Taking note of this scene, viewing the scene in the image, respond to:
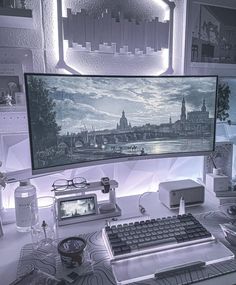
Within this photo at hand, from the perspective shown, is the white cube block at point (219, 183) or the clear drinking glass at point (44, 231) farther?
the white cube block at point (219, 183)

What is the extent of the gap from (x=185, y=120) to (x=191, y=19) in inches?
22.6

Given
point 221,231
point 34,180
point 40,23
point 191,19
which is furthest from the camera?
point 191,19

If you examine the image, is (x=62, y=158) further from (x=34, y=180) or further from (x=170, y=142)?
(x=170, y=142)

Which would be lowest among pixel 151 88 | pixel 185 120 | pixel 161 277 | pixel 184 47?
pixel 161 277

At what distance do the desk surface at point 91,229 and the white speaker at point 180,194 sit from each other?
29 millimetres

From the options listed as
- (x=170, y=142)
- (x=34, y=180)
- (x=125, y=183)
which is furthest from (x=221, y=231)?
(x=34, y=180)

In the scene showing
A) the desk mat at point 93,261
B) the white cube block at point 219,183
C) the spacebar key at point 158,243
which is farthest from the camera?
the white cube block at point 219,183

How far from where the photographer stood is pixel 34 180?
1.38m

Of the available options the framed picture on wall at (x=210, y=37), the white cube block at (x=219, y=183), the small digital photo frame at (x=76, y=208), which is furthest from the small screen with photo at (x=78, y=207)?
the framed picture on wall at (x=210, y=37)

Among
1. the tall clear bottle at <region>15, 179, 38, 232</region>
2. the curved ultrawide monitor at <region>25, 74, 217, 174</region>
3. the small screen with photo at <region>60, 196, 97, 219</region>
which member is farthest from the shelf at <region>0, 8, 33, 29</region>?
the small screen with photo at <region>60, 196, 97, 219</region>

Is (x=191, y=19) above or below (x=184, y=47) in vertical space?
above

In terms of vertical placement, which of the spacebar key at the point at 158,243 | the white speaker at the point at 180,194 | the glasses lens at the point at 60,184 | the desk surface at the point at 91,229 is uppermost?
the glasses lens at the point at 60,184

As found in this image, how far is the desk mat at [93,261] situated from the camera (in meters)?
0.82

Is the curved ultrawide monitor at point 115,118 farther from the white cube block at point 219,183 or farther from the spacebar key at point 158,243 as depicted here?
the spacebar key at point 158,243
